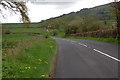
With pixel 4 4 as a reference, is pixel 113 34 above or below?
below

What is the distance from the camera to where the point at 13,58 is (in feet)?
38.0

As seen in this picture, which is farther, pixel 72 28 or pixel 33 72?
pixel 72 28

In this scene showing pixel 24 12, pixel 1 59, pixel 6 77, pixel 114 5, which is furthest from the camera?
pixel 114 5

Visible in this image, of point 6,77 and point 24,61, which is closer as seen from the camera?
point 6,77

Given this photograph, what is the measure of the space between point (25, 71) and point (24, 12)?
12.2 m

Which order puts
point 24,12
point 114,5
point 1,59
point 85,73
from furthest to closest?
point 114,5
point 24,12
point 1,59
point 85,73

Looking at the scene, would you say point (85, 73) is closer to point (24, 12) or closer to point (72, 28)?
point (24, 12)

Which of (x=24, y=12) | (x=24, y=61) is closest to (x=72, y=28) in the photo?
(x=24, y=12)

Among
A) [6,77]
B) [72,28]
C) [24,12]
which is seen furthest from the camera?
[72,28]

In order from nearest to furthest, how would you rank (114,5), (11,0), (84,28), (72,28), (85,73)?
(85,73) < (11,0) < (114,5) < (84,28) < (72,28)

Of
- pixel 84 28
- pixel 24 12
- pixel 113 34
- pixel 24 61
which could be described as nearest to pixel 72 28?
pixel 84 28

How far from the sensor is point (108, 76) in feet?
26.5

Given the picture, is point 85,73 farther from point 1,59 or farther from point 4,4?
point 4,4

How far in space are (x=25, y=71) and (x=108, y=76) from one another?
3442mm
